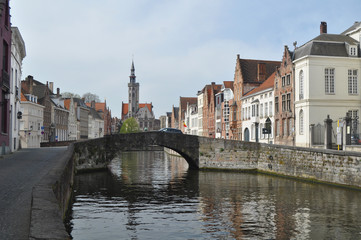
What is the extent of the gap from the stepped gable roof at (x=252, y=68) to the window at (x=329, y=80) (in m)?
16.2

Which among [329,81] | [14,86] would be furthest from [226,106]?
[14,86]

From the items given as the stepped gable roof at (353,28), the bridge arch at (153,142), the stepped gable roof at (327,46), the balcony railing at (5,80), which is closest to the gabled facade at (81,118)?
the bridge arch at (153,142)

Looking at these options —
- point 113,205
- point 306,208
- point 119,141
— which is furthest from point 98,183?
point 306,208

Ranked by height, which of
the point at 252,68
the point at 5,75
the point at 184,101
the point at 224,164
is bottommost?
the point at 224,164

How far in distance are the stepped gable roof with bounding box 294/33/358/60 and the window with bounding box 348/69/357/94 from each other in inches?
55.9

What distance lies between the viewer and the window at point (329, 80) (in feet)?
105

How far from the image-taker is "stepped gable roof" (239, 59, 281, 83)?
48.0 m

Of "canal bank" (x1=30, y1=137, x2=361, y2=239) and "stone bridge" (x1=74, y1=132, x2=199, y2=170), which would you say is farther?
"stone bridge" (x1=74, y1=132, x2=199, y2=170)

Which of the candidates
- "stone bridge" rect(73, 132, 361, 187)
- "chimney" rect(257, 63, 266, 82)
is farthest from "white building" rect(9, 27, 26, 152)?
"chimney" rect(257, 63, 266, 82)

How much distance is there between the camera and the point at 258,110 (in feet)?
142

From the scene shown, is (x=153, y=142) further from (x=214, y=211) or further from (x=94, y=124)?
(x=94, y=124)

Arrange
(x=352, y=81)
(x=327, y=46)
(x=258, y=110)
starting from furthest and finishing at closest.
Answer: (x=258, y=110) < (x=352, y=81) < (x=327, y=46)

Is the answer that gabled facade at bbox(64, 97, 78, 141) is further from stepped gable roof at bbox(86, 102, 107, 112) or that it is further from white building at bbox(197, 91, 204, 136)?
stepped gable roof at bbox(86, 102, 107, 112)

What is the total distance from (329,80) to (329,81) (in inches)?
3.0
